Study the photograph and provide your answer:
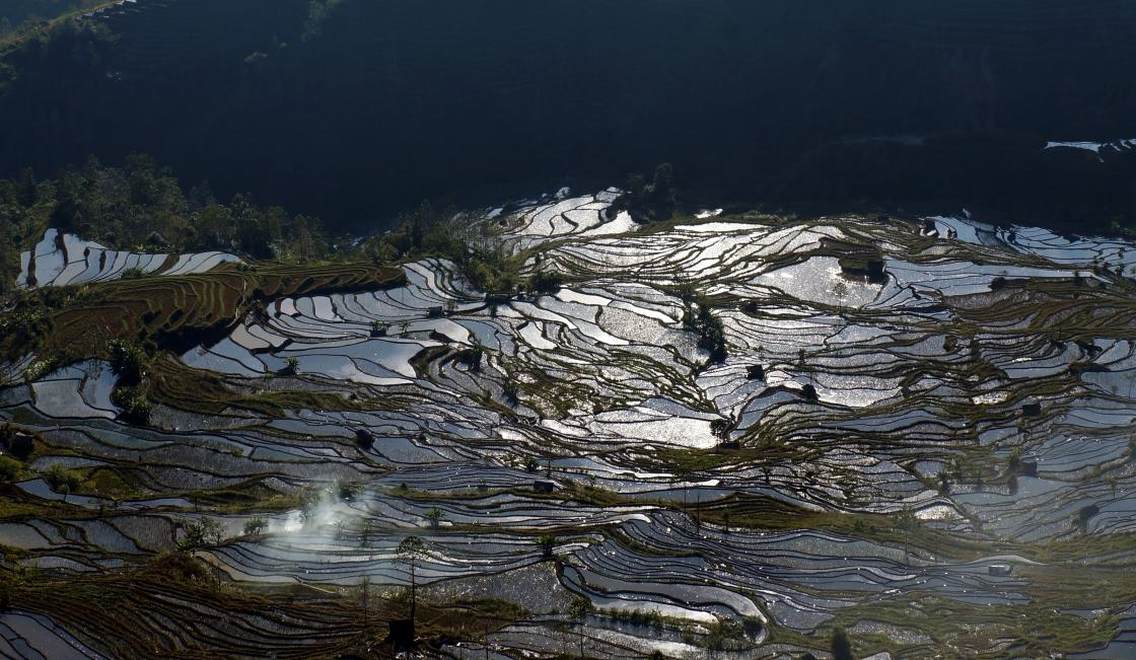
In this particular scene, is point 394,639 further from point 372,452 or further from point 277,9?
point 277,9

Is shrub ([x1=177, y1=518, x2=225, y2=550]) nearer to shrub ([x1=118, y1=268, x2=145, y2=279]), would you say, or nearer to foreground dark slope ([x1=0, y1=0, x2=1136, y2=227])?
shrub ([x1=118, y1=268, x2=145, y2=279])

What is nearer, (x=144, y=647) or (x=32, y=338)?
(x=144, y=647)

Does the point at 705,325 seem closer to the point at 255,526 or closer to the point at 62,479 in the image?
the point at 255,526

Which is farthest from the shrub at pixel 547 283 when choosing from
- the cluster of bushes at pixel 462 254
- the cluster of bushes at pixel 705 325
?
the cluster of bushes at pixel 705 325

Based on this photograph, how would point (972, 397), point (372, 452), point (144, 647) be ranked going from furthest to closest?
point (972, 397) < point (372, 452) < point (144, 647)

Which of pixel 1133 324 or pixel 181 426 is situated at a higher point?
pixel 181 426

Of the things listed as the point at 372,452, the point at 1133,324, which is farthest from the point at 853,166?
the point at 372,452

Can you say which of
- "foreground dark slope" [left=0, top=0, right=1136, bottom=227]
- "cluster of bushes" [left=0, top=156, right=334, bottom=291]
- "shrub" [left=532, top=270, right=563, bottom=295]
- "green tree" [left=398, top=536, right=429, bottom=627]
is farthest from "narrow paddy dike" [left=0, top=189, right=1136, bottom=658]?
"foreground dark slope" [left=0, top=0, right=1136, bottom=227]

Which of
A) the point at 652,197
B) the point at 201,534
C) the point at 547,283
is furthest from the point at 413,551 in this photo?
the point at 652,197

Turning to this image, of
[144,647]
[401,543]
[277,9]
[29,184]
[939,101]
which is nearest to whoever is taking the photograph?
[144,647]
